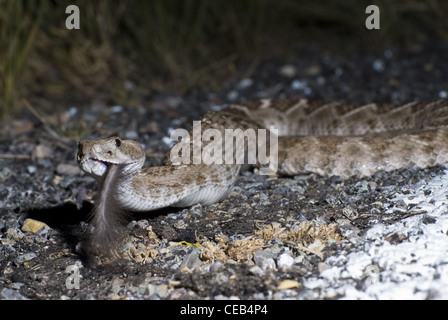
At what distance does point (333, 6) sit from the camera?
32.9 ft

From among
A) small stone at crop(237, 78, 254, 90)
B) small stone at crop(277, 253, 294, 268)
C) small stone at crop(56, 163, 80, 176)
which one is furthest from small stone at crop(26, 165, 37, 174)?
small stone at crop(237, 78, 254, 90)

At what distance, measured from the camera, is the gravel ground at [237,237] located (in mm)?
3885

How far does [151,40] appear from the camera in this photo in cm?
906

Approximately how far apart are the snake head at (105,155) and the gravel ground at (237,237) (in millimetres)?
644

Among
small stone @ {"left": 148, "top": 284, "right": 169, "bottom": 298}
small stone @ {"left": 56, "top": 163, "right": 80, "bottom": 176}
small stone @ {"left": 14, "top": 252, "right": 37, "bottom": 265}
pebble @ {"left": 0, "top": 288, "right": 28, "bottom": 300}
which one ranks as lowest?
pebble @ {"left": 0, "top": 288, "right": 28, "bottom": 300}

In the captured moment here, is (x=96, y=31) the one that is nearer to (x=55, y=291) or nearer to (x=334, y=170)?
(x=334, y=170)

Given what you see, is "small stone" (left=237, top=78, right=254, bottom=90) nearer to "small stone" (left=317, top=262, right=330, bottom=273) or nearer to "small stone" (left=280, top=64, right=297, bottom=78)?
"small stone" (left=280, top=64, right=297, bottom=78)

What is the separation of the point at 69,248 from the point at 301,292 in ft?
6.49

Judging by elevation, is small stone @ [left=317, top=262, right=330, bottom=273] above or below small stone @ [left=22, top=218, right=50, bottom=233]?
below

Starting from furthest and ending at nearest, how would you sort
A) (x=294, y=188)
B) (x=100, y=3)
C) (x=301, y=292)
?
(x=100, y=3)
(x=294, y=188)
(x=301, y=292)

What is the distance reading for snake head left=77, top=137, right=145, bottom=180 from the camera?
431cm

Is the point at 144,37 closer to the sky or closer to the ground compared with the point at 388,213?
closer to the sky

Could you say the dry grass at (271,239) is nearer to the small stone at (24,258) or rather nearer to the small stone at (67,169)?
the small stone at (24,258)
